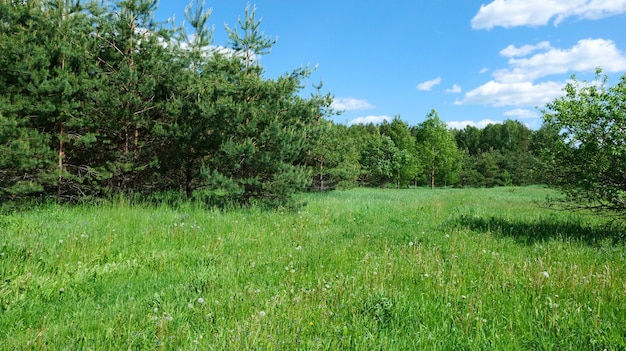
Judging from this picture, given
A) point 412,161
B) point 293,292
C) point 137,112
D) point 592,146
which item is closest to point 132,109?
point 137,112

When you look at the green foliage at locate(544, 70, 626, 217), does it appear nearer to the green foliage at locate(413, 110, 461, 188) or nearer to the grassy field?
the grassy field

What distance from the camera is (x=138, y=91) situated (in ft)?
38.0

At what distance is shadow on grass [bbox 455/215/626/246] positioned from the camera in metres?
7.48

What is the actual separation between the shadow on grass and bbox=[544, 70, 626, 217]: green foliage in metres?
0.73

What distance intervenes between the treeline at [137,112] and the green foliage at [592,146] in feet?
3.18

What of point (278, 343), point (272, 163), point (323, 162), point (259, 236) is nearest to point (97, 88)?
point (272, 163)

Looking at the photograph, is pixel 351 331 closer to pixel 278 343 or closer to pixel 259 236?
pixel 278 343

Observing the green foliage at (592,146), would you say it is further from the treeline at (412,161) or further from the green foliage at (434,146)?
the green foliage at (434,146)

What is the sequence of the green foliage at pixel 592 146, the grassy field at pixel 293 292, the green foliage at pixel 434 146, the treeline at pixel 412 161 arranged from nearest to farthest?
the grassy field at pixel 293 292 → the green foliage at pixel 592 146 → the treeline at pixel 412 161 → the green foliage at pixel 434 146

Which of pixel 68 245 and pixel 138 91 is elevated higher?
pixel 138 91

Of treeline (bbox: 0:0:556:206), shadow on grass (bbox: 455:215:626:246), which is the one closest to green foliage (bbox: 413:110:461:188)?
treeline (bbox: 0:0:556:206)

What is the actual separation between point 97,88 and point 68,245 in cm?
742

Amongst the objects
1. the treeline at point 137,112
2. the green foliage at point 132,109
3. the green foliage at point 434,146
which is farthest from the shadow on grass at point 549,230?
the green foliage at point 434,146

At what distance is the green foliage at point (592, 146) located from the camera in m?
6.83
